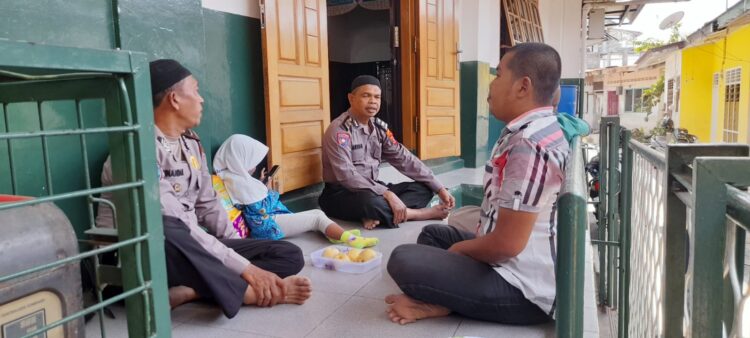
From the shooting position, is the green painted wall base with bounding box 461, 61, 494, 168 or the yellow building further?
the yellow building

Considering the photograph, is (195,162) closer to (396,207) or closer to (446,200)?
(396,207)

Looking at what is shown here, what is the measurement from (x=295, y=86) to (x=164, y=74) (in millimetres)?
1418

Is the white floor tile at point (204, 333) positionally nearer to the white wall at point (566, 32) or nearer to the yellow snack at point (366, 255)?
the yellow snack at point (366, 255)

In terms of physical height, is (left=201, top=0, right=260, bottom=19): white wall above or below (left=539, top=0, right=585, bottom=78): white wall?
below

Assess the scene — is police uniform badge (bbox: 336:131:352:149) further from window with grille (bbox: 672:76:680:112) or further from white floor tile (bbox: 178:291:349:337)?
window with grille (bbox: 672:76:680:112)

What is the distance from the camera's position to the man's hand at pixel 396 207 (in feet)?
11.2

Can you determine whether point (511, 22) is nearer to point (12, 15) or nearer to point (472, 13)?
point (472, 13)

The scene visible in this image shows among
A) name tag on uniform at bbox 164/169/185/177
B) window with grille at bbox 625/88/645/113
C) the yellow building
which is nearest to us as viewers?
name tag on uniform at bbox 164/169/185/177

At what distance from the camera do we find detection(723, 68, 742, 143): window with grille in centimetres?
1054

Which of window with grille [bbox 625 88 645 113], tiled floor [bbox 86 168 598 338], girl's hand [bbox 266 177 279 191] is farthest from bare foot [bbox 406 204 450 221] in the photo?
window with grille [bbox 625 88 645 113]

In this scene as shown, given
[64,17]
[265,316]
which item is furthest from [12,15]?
[265,316]

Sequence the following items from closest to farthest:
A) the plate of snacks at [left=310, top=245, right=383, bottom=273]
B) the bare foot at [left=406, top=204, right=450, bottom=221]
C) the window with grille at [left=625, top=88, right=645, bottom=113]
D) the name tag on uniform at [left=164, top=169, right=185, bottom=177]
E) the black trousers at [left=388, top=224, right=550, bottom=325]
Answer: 1. the black trousers at [left=388, top=224, right=550, bottom=325]
2. the name tag on uniform at [left=164, top=169, right=185, bottom=177]
3. the plate of snacks at [left=310, top=245, right=383, bottom=273]
4. the bare foot at [left=406, top=204, right=450, bottom=221]
5. the window with grille at [left=625, top=88, right=645, bottom=113]

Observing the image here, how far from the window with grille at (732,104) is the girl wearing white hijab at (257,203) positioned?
10476 millimetres

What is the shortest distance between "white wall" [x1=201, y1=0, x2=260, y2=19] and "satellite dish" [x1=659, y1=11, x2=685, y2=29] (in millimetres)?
10215
